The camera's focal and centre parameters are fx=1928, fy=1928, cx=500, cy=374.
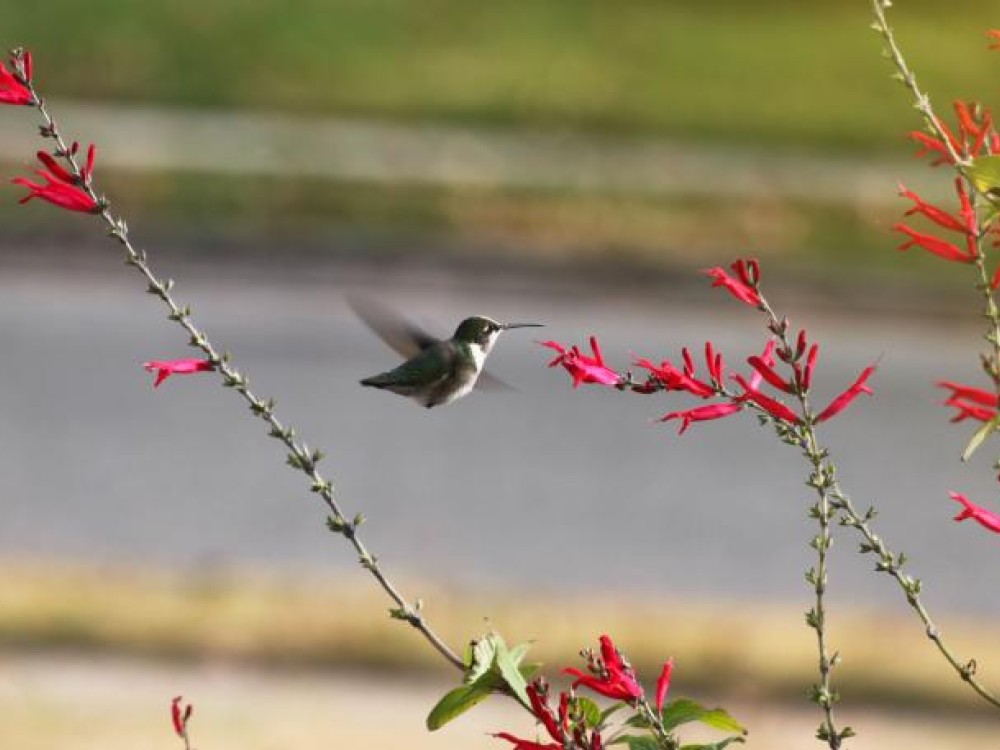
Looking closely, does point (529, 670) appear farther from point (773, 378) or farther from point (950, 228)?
point (950, 228)

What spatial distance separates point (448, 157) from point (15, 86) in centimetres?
961

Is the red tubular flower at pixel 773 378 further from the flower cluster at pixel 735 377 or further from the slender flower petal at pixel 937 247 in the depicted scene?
the slender flower petal at pixel 937 247

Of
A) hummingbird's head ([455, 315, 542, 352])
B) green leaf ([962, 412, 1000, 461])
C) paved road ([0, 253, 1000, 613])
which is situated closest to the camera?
green leaf ([962, 412, 1000, 461])

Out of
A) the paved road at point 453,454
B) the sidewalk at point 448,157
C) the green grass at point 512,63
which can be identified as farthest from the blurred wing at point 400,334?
the green grass at point 512,63

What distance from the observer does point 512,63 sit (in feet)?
42.4

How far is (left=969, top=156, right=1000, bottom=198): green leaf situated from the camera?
1733 mm

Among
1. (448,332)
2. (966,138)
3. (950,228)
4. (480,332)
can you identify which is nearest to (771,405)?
(950,228)

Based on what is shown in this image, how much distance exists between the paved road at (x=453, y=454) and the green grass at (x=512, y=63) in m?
2.41

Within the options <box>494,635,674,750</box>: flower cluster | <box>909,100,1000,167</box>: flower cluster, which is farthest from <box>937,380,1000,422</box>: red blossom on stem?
<box>494,635,674,750</box>: flower cluster

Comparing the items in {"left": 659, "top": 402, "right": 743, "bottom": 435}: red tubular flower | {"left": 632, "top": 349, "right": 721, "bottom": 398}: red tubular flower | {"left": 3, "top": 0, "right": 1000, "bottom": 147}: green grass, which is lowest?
{"left": 659, "top": 402, "right": 743, "bottom": 435}: red tubular flower

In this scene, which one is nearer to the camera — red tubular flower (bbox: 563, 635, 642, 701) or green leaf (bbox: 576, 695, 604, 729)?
red tubular flower (bbox: 563, 635, 642, 701)

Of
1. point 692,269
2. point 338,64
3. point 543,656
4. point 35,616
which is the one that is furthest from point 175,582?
point 338,64

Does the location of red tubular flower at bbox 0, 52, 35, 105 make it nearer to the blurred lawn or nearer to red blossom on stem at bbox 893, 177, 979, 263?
red blossom on stem at bbox 893, 177, 979, 263

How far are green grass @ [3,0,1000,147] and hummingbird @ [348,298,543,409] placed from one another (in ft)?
31.6
